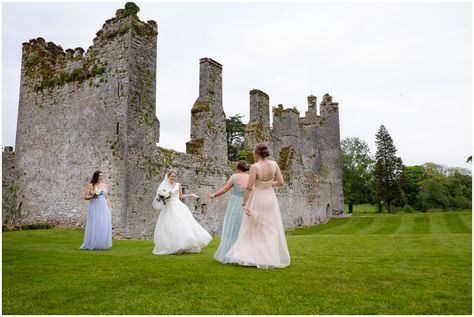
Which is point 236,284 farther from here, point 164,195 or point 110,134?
point 110,134

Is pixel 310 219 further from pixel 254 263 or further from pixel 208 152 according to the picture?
pixel 254 263

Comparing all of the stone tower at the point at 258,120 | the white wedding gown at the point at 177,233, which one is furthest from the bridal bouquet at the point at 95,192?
the stone tower at the point at 258,120

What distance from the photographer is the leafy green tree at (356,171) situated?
205 feet

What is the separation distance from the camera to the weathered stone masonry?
1658cm

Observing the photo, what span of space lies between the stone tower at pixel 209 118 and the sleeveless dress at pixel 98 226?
907 cm

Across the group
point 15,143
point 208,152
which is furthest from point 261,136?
point 15,143

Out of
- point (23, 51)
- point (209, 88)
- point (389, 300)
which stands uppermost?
point (23, 51)

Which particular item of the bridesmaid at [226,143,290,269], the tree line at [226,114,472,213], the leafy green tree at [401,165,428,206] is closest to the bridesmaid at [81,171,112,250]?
the bridesmaid at [226,143,290,269]

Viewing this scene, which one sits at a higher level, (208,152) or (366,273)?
(208,152)

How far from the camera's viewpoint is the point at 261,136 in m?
25.7

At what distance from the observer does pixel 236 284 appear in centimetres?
591

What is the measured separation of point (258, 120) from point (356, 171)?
43.4 meters

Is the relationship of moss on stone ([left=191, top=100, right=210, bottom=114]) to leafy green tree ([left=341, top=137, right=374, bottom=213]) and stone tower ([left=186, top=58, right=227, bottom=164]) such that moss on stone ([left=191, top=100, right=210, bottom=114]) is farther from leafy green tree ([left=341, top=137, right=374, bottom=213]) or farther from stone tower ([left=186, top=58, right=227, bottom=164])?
leafy green tree ([left=341, top=137, right=374, bottom=213])

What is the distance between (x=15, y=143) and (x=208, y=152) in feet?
33.5
